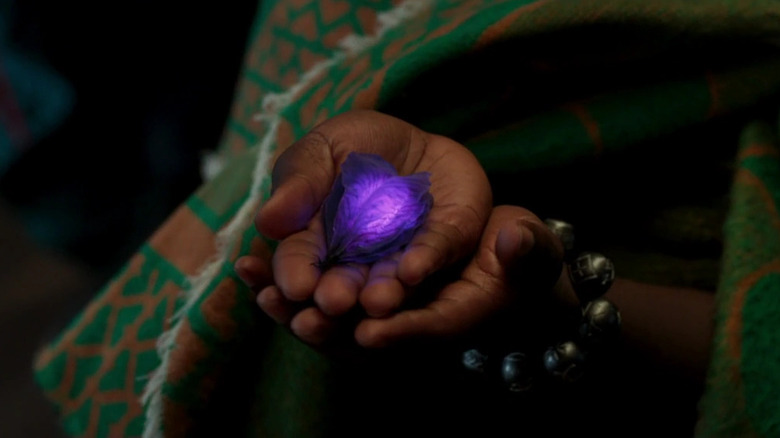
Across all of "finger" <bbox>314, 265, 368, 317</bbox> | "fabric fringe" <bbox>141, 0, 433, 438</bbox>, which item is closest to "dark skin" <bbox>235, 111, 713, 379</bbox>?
"finger" <bbox>314, 265, 368, 317</bbox>

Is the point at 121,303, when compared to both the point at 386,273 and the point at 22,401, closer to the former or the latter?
the point at 386,273

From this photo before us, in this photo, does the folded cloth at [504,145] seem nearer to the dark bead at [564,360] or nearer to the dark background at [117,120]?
the dark bead at [564,360]

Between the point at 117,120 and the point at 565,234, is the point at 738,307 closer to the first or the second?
the point at 565,234

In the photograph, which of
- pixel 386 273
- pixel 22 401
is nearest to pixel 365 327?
pixel 386 273

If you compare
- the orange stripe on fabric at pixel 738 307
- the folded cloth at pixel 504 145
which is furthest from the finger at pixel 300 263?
the orange stripe on fabric at pixel 738 307

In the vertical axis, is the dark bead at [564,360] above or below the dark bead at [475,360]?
below

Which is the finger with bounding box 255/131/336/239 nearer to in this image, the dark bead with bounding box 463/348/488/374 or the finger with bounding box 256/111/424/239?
the finger with bounding box 256/111/424/239
